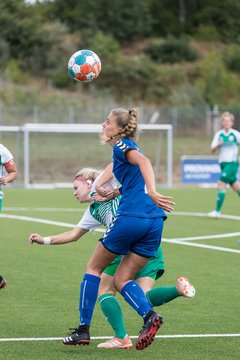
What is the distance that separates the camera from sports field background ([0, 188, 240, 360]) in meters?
7.41

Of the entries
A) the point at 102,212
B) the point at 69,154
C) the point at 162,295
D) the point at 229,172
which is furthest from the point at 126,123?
the point at 69,154

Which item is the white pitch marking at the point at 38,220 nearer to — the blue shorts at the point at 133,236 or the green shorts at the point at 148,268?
the green shorts at the point at 148,268

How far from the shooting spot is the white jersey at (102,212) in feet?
25.2

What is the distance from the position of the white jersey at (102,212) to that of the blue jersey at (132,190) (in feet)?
1.56

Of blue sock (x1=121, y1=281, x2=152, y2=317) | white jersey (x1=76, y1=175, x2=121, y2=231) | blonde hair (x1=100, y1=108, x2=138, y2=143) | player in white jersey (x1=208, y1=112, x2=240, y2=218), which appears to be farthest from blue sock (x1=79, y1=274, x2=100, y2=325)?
player in white jersey (x1=208, y1=112, x2=240, y2=218)

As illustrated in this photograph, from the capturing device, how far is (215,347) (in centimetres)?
750

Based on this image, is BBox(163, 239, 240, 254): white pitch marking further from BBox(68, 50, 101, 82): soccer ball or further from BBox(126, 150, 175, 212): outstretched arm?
BBox(126, 150, 175, 212): outstretched arm

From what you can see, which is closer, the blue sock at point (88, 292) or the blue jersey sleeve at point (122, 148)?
the blue jersey sleeve at point (122, 148)

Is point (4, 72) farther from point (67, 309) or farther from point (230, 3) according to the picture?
point (67, 309)

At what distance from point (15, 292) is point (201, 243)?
557cm

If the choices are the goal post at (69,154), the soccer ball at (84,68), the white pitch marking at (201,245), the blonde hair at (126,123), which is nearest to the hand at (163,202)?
the blonde hair at (126,123)

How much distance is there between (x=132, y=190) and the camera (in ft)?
23.5

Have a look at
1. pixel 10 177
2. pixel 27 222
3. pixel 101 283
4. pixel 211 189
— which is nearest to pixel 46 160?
pixel 211 189

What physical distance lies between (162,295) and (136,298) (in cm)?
56
